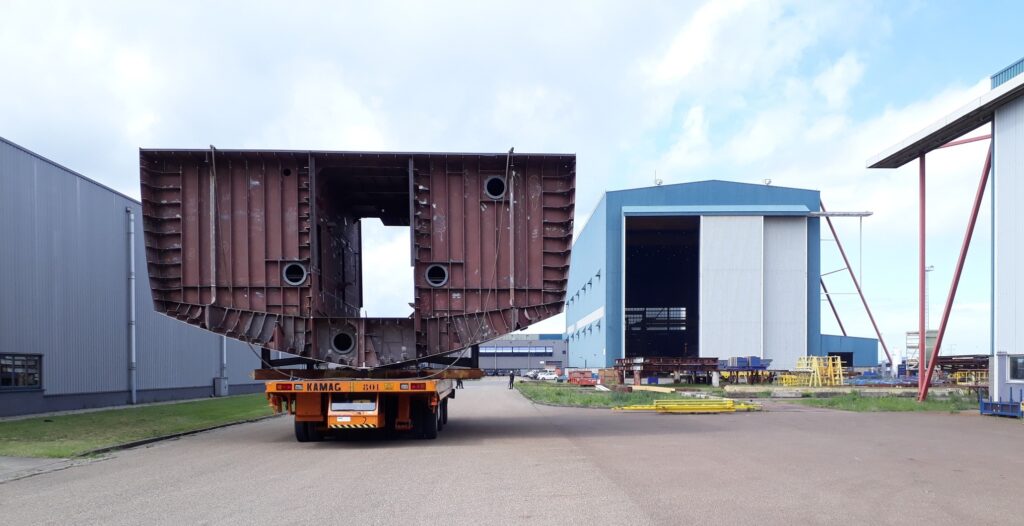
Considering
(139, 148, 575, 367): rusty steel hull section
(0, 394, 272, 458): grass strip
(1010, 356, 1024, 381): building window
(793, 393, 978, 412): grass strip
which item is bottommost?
(793, 393, 978, 412): grass strip

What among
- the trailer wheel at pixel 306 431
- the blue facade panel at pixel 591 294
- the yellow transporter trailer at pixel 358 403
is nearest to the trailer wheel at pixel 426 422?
the yellow transporter trailer at pixel 358 403

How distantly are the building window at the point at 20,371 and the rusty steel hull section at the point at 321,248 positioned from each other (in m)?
11.3

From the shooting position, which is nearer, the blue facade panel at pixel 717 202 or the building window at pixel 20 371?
the building window at pixel 20 371

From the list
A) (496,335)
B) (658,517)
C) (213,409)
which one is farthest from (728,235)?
(658,517)

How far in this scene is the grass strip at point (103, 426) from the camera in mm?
14867

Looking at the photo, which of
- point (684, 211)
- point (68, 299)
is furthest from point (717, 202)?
point (68, 299)

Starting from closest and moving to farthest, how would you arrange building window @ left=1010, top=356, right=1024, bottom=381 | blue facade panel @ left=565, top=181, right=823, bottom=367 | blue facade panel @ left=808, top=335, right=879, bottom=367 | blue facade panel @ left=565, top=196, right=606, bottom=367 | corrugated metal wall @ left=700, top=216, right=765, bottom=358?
building window @ left=1010, top=356, right=1024, bottom=381 → corrugated metal wall @ left=700, top=216, right=765, bottom=358 → blue facade panel @ left=565, top=181, right=823, bottom=367 → blue facade panel @ left=565, top=196, right=606, bottom=367 → blue facade panel @ left=808, top=335, right=879, bottom=367

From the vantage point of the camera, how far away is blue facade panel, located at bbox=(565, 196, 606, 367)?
56.4 m

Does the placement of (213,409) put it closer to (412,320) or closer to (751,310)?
(412,320)

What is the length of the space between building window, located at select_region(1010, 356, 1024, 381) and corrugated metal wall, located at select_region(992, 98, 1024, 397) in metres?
0.24

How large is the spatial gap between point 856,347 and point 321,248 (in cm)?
5854

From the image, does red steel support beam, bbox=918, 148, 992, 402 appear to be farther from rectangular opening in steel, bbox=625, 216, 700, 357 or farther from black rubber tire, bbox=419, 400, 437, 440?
rectangular opening in steel, bbox=625, 216, 700, 357

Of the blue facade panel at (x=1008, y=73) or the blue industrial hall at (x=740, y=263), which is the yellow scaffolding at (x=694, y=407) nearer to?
the blue facade panel at (x=1008, y=73)

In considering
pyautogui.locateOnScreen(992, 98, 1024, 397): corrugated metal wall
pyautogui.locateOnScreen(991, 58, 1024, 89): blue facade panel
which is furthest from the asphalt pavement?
pyautogui.locateOnScreen(991, 58, 1024, 89): blue facade panel
